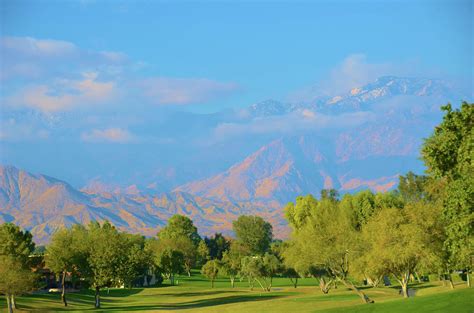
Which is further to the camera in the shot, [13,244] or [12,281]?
[13,244]

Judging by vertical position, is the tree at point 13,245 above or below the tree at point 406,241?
above

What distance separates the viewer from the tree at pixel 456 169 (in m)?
65.1

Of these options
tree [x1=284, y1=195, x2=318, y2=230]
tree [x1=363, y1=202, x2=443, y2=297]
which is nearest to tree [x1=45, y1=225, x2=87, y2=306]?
tree [x1=284, y1=195, x2=318, y2=230]

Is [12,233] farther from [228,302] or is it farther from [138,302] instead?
[228,302]

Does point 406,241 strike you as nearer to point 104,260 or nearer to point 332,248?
point 332,248

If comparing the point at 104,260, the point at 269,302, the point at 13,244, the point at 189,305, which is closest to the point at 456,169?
the point at 269,302

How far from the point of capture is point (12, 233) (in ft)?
496

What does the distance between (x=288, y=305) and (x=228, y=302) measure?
20838 millimetres

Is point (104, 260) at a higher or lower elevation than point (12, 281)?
higher

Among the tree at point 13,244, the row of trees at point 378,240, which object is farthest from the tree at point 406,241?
the tree at point 13,244

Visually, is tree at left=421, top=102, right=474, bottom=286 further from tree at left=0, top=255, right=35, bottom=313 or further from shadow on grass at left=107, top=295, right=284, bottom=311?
tree at left=0, top=255, right=35, bottom=313

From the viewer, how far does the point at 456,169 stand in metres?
71.4

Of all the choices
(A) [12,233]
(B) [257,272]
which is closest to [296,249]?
(B) [257,272]

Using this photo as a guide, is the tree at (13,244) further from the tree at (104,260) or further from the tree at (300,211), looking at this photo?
the tree at (300,211)
